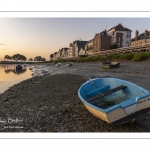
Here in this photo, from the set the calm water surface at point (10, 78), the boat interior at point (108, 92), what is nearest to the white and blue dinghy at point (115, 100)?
the boat interior at point (108, 92)

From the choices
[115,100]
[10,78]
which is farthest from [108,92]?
[10,78]

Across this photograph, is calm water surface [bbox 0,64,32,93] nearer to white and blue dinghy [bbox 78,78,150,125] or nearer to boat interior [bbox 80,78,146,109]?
boat interior [bbox 80,78,146,109]

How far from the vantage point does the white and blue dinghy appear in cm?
380

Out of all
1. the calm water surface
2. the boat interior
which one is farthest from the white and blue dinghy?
the calm water surface

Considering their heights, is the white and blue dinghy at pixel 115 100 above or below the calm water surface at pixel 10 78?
above

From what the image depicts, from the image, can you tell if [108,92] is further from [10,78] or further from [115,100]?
[10,78]

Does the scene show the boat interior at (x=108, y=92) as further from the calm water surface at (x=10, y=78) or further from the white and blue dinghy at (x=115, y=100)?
the calm water surface at (x=10, y=78)

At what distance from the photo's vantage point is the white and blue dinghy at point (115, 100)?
3805 mm

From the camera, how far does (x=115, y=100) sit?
5613 mm

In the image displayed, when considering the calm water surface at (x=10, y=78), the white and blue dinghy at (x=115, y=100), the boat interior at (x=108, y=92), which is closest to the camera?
the white and blue dinghy at (x=115, y=100)

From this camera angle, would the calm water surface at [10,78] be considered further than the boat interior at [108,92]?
Yes
